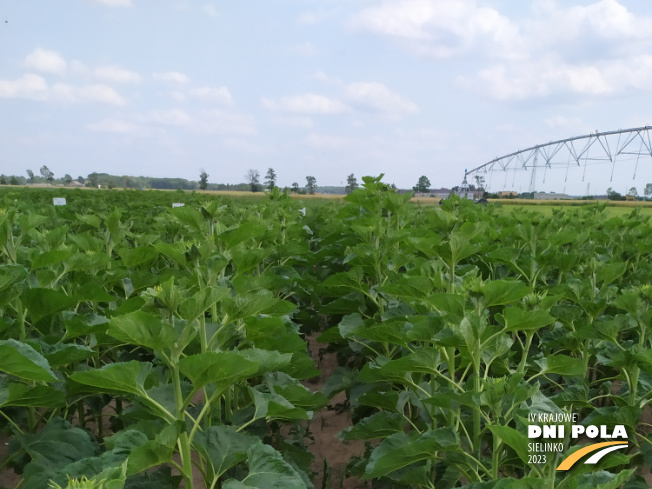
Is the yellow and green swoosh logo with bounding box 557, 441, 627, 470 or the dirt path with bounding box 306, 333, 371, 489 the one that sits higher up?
the yellow and green swoosh logo with bounding box 557, 441, 627, 470

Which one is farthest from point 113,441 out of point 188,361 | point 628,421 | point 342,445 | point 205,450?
point 342,445

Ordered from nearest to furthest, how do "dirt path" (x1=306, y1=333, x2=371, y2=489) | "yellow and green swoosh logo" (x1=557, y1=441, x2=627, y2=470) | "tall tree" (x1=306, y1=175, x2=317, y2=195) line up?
"yellow and green swoosh logo" (x1=557, y1=441, x2=627, y2=470), "dirt path" (x1=306, y1=333, x2=371, y2=489), "tall tree" (x1=306, y1=175, x2=317, y2=195)

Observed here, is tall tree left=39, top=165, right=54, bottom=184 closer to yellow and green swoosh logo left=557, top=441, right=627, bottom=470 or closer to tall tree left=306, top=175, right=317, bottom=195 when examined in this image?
tall tree left=306, top=175, right=317, bottom=195

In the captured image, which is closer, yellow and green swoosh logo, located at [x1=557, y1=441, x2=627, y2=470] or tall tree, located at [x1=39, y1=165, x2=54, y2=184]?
yellow and green swoosh logo, located at [x1=557, y1=441, x2=627, y2=470]

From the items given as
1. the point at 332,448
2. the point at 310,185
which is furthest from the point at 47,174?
the point at 332,448

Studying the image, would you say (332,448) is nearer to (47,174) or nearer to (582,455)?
(582,455)

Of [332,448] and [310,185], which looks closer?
[332,448]

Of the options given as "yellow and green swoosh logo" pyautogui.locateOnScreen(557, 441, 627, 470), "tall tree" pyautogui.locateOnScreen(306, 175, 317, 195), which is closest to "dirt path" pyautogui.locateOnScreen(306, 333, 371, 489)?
"yellow and green swoosh logo" pyautogui.locateOnScreen(557, 441, 627, 470)

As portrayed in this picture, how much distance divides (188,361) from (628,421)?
2019 mm

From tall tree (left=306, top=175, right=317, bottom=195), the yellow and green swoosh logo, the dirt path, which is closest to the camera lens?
the yellow and green swoosh logo

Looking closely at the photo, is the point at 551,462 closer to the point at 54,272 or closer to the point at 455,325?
the point at 455,325

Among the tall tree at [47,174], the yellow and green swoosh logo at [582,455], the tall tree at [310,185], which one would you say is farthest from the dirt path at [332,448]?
the tall tree at [47,174]

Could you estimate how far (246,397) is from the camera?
267 cm

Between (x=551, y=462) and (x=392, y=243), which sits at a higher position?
(x=392, y=243)
